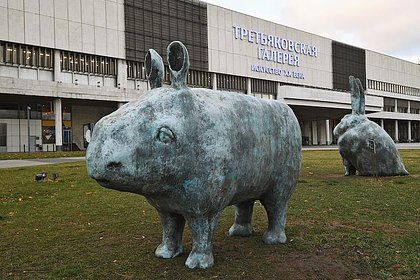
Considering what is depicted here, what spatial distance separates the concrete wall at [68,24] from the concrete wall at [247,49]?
1189cm

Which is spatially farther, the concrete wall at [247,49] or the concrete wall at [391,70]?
the concrete wall at [391,70]

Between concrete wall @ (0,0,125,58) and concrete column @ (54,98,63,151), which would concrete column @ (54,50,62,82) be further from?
concrete column @ (54,98,63,151)

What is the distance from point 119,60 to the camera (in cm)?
4050

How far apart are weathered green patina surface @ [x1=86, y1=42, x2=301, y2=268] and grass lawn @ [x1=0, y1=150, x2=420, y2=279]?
1.74ft

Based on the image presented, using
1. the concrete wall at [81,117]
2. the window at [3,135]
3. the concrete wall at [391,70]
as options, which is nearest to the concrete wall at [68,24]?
the concrete wall at [81,117]

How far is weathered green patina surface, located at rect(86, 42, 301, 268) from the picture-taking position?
11.0ft

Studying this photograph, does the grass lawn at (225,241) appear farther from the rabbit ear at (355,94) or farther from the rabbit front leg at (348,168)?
the rabbit ear at (355,94)

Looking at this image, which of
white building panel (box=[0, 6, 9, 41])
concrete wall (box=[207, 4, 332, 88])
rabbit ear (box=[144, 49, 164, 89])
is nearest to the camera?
rabbit ear (box=[144, 49, 164, 89])

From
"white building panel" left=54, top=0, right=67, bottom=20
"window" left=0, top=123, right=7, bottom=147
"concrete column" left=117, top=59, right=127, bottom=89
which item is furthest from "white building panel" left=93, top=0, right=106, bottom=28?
"window" left=0, top=123, right=7, bottom=147

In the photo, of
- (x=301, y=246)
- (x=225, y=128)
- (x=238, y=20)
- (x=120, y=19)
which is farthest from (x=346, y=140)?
(x=238, y=20)

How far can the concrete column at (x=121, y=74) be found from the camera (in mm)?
40438

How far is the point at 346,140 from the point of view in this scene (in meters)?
12.0

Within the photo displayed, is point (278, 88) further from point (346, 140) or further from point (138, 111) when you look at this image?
point (138, 111)

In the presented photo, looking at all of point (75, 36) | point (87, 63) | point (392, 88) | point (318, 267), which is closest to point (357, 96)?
point (318, 267)
